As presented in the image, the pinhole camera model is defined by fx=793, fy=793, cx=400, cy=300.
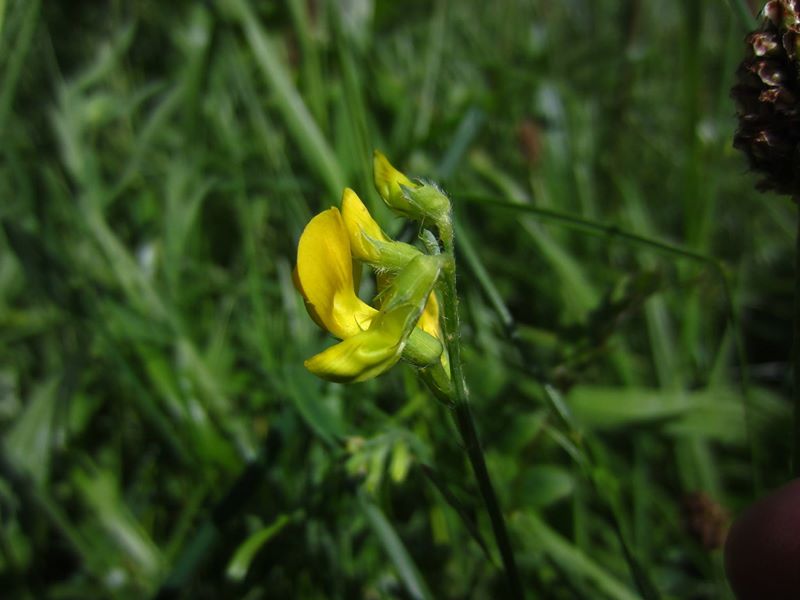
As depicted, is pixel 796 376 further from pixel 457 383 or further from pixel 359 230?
pixel 359 230

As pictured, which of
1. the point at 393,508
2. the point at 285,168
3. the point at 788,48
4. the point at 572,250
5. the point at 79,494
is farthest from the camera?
the point at 572,250

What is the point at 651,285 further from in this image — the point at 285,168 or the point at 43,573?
the point at 43,573

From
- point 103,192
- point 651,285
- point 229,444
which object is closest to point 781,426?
point 651,285

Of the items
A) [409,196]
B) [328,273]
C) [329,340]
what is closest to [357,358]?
[328,273]

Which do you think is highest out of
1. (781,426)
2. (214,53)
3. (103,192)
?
(214,53)

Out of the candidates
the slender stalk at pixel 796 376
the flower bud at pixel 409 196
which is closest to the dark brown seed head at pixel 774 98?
the slender stalk at pixel 796 376

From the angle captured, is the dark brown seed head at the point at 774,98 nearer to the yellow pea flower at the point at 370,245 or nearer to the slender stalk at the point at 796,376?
the slender stalk at the point at 796,376

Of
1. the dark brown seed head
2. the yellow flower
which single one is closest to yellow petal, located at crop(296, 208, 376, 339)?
the yellow flower
